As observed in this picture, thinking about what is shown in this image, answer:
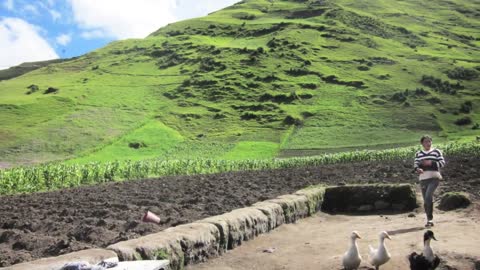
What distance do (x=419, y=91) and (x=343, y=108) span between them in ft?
45.7

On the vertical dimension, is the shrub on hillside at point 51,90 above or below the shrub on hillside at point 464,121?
above

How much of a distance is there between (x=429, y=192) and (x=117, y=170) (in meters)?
27.5

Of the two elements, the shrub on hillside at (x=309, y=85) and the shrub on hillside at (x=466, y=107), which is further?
the shrub on hillside at (x=309, y=85)

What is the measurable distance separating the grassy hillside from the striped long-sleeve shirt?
172ft

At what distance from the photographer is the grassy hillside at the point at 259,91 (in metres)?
73.9

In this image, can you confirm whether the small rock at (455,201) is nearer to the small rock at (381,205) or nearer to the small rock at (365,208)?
the small rock at (381,205)

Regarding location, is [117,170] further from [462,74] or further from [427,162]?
[462,74]

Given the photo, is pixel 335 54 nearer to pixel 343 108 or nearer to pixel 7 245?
pixel 343 108

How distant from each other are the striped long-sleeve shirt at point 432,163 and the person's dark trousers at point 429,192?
0.12 meters

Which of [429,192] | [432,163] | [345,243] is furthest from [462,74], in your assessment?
[345,243]

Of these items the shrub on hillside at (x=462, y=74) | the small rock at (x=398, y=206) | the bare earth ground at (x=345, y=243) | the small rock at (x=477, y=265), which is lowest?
the small rock at (x=398, y=206)

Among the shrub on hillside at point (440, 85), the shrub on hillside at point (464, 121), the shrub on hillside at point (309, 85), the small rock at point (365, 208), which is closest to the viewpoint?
the small rock at point (365, 208)

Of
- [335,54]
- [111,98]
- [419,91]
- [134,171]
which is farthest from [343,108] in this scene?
[134,171]

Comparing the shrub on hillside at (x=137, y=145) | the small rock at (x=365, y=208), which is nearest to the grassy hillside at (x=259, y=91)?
the shrub on hillside at (x=137, y=145)
